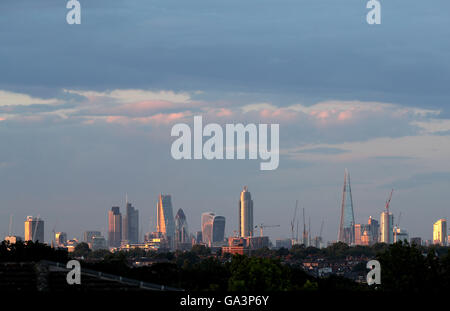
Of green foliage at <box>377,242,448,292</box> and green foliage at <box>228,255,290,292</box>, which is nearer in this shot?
green foliage at <box>228,255,290,292</box>

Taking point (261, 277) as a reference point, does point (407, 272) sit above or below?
below

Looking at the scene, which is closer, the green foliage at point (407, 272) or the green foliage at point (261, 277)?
the green foliage at point (261, 277)

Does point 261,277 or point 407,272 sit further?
point 407,272
